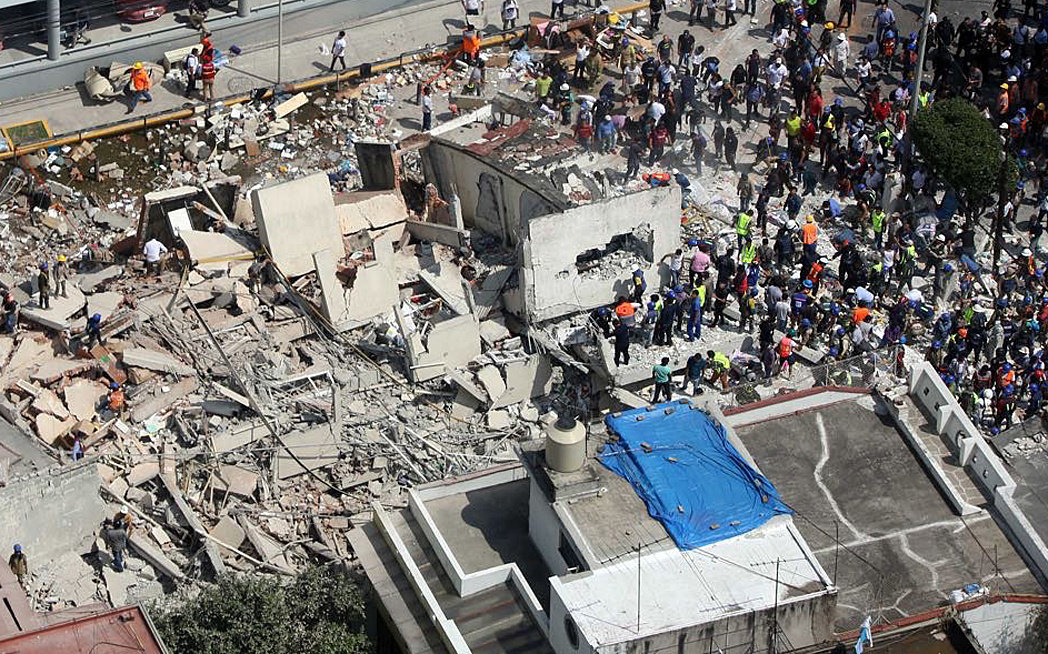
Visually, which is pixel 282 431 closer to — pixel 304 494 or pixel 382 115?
pixel 304 494

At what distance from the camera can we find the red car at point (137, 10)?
1939 inches

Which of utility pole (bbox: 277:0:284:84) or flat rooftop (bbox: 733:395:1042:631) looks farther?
utility pole (bbox: 277:0:284:84)

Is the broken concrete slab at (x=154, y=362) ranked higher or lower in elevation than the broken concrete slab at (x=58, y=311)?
lower

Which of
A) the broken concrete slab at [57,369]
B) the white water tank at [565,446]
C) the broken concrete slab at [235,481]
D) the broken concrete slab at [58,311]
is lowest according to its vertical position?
the broken concrete slab at [235,481]

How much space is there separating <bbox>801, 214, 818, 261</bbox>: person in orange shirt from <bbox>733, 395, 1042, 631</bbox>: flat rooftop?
8.71m

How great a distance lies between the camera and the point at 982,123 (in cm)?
4406

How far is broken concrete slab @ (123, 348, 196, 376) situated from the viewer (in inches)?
1528

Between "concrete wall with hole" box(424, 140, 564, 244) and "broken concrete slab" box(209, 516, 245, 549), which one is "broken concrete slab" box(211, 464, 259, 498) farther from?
"concrete wall with hole" box(424, 140, 564, 244)

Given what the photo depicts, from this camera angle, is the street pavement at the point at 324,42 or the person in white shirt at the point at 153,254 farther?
the street pavement at the point at 324,42

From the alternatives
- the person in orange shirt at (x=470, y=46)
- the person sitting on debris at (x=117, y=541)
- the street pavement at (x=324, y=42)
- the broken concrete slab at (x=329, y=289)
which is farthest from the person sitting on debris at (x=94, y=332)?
the person in orange shirt at (x=470, y=46)

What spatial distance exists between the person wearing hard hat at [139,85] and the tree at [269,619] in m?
18.1

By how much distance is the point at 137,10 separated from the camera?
49312mm

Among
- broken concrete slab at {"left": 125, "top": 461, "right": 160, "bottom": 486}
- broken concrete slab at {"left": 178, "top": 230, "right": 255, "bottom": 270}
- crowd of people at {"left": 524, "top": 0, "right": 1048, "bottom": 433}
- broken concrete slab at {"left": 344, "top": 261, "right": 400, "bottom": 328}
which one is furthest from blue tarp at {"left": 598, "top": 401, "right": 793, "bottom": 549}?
broken concrete slab at {"left": 178, "top": 230, "right": 255, "bottom": 270}

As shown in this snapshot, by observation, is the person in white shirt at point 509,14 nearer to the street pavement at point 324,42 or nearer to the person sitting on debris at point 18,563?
the street pavement at point 324,42
